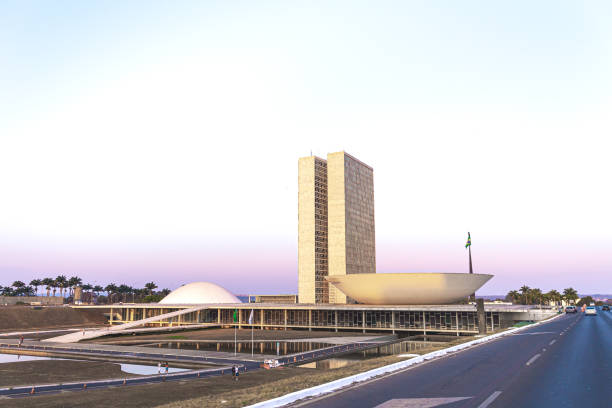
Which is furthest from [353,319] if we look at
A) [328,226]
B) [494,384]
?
[494,384]

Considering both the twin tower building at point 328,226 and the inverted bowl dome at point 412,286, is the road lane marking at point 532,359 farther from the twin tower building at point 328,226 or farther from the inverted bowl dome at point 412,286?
the twin tower building at point 328,226

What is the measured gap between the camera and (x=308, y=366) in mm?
40781

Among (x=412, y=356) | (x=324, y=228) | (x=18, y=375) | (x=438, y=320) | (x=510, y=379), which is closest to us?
(x=510, y=379)

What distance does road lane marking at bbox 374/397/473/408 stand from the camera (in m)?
14.7

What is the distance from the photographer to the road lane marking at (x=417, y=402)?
48.1ft

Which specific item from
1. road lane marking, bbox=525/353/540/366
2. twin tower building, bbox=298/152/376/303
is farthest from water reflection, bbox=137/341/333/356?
twin tower building, bbox=298/152/376/303

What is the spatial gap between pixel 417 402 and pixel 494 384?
520 cm

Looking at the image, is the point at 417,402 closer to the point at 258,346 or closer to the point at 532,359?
the point at 532,359

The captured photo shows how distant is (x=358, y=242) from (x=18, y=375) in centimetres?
10466

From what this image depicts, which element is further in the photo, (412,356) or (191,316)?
(191,316)

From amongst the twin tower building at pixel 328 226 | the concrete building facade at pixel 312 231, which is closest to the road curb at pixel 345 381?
the concrete building facade at pixel 312 231

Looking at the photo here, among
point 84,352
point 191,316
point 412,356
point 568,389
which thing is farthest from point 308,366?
point 191,316

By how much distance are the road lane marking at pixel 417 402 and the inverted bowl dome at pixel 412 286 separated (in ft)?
212

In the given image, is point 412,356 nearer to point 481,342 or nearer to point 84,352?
point 481,342
